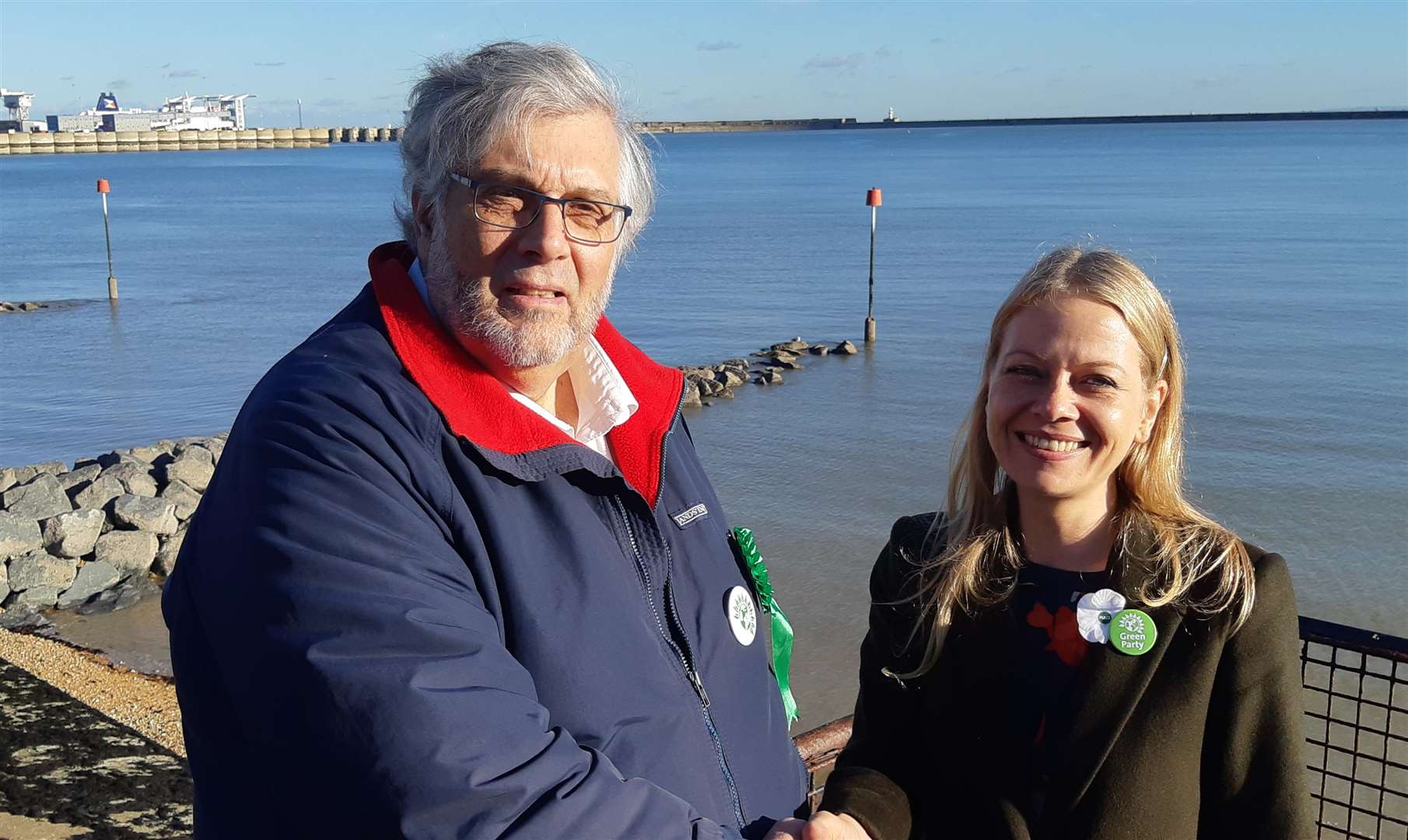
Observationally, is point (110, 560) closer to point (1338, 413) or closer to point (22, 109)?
point (1338, 413)

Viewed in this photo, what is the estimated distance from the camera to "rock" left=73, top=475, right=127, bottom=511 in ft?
33.3

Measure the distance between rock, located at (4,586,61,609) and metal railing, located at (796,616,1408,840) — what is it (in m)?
5.66

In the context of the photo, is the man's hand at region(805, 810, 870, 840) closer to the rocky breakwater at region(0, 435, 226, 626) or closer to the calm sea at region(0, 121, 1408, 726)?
the calm sea at region(0, 121, 1408, 726)

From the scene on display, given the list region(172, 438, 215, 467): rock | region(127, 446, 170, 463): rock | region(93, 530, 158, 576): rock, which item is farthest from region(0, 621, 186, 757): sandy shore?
region(127, 446, 170, 463): rock

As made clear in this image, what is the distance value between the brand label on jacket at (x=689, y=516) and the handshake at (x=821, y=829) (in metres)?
0.57

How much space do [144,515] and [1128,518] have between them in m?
8.95

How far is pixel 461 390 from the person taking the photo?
2066mm

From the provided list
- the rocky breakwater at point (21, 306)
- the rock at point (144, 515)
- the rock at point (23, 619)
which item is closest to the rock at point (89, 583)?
the rock at point (23, 619)

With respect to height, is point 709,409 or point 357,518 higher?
point 357,518

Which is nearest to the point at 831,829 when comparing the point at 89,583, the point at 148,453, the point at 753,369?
the point at 89,583

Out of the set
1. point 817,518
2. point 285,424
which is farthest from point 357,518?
point 817,518

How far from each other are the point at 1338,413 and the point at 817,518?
740 centimetres

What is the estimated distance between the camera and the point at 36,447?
1395cm

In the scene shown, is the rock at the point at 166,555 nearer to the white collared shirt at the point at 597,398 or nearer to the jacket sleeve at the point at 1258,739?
the white collared shirt at the point at 597,398
